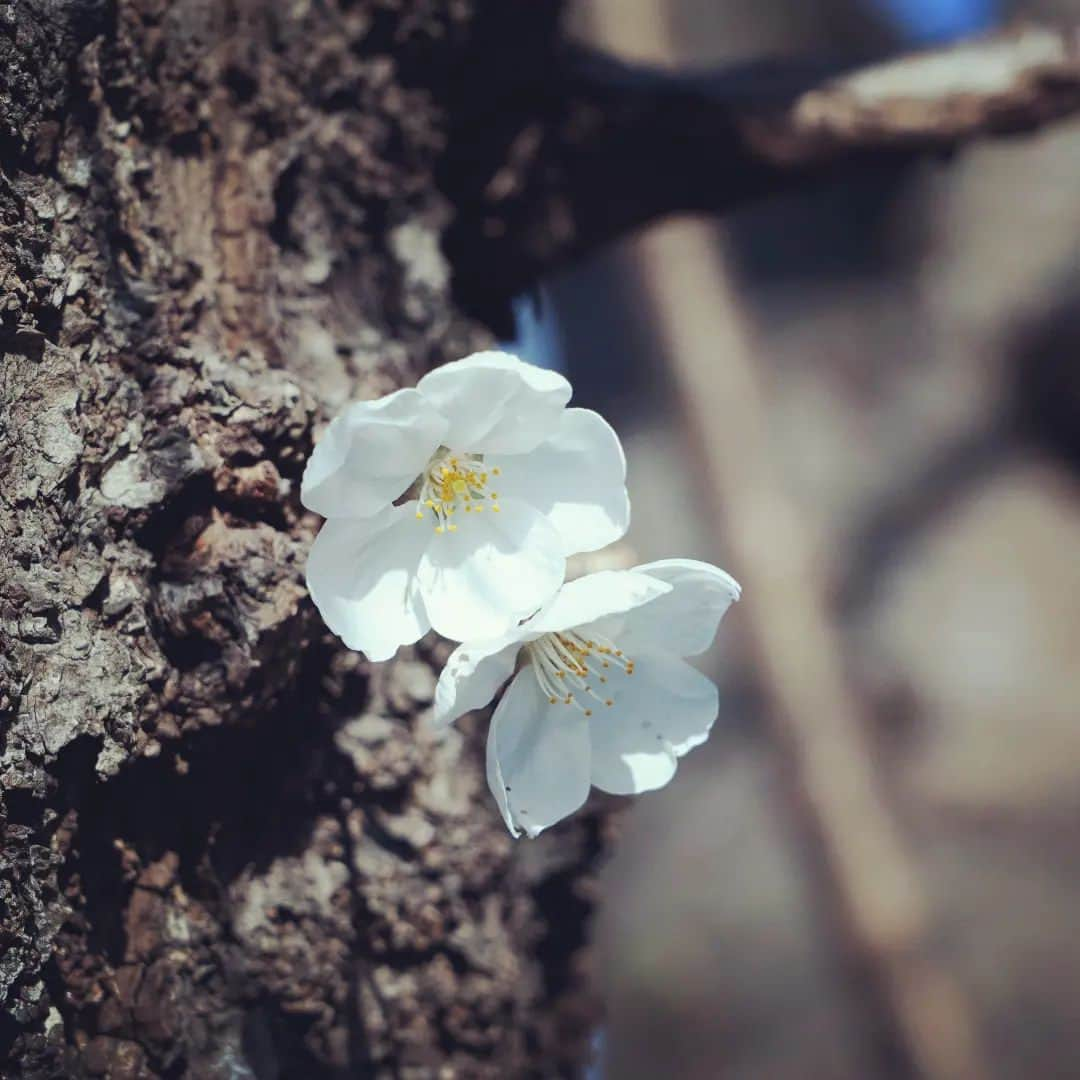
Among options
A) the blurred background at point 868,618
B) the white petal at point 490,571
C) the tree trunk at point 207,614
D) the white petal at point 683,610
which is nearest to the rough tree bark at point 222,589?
the tree trunk at point 207,614

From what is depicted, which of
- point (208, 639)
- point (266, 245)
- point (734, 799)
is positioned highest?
point (266, 245)

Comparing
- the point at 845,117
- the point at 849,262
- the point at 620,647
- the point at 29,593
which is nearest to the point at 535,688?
the point at 620,647

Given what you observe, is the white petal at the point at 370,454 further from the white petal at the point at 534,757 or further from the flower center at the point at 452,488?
the white petal at the point at 534,757

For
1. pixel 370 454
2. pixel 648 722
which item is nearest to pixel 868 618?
pixel 648 722

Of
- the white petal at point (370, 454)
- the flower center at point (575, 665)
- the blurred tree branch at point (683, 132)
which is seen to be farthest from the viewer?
the blurred tree branch at point (683, 132)

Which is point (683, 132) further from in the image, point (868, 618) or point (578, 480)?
point (868, 618)

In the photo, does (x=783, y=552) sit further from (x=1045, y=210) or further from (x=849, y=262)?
A: (x=1045, y=210)

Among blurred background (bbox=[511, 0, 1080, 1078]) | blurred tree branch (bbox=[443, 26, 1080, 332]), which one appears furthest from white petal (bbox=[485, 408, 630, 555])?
blurred background (bbox=[511, 0, 1080, 1078])
